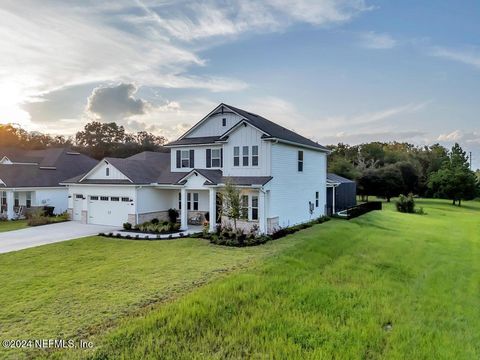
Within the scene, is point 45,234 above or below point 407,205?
below

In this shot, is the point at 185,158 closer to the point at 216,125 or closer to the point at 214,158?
the point at 214,158

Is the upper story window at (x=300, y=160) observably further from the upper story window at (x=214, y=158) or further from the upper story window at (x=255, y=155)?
the upper story window at (x=214, y=158)

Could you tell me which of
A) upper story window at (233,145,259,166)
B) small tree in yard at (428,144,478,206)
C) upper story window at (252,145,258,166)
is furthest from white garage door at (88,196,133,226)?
small tree in yard at (428,144,478,206)

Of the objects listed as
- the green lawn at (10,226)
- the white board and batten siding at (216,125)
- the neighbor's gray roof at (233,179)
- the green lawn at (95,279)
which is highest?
the white board and batten siding at (216,125)

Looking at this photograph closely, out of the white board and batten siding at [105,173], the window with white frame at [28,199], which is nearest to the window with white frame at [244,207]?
the white board and batten siding at [105,173]

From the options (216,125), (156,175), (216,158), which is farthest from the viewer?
(156,175)

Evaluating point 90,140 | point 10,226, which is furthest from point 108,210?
point 90,140

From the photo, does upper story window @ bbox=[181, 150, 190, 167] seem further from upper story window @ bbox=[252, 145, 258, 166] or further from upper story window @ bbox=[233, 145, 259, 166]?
upper story window @ bbox=[252, 145, 258, 166]

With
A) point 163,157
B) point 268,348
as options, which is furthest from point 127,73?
point 268,348

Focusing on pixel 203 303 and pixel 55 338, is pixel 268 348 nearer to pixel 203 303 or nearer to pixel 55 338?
pixel 203 303
